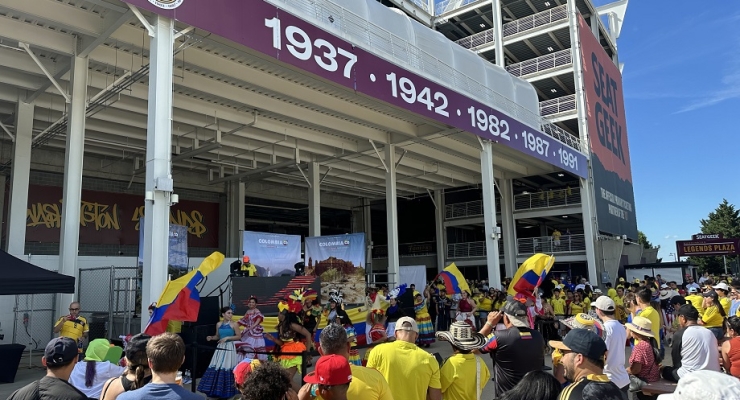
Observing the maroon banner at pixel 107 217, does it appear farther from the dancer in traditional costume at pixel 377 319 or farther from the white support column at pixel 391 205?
the dancer in traditional costume at pixel 377 319

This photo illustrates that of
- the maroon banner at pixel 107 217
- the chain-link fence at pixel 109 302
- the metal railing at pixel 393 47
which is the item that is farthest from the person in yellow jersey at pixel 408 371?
the maroon banner at pixel 107 217

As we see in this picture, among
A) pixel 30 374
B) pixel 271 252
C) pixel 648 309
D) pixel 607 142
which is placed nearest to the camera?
pixel 648 309

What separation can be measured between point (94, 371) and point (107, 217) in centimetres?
2013

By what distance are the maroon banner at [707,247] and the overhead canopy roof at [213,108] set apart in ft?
53.2

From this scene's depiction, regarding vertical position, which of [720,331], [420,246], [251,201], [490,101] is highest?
[490,101]

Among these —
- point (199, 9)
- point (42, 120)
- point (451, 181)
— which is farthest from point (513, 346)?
point (451, 181)

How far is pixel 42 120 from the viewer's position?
Answer: 17062 millimetres

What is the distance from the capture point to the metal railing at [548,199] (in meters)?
29.4

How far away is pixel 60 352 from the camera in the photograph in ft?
11.5

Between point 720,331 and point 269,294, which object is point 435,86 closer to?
point 269,294

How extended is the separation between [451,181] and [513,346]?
1004 inches

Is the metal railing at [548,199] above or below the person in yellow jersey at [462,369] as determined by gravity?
above

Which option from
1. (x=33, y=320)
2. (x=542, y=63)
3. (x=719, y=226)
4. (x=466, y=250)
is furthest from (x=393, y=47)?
(x=719, y=226)

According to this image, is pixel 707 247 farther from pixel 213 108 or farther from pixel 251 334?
pixel 251 334
